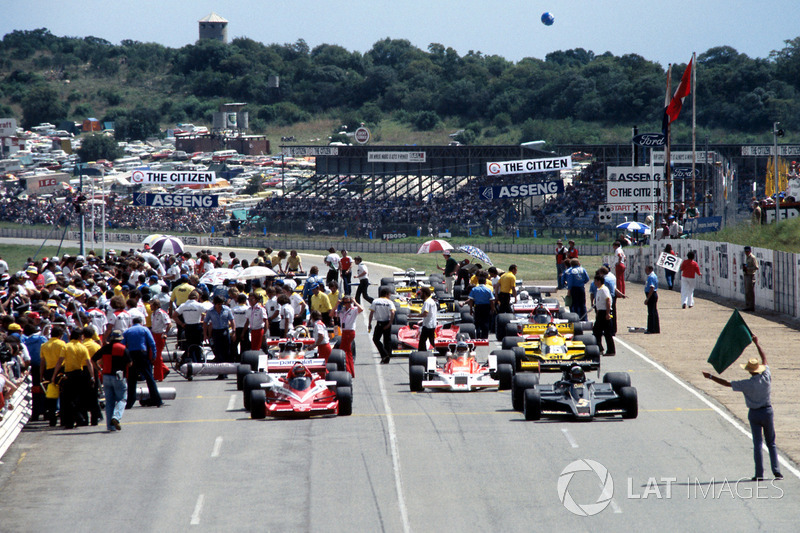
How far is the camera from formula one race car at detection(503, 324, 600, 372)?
63.1 feet

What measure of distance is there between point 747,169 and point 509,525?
69.6 m

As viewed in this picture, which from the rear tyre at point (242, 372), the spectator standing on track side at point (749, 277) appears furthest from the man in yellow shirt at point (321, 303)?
the spectator standing on track side at point (749, 277)

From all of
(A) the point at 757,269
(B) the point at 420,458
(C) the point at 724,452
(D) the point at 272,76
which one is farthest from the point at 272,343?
(D) the point at 272,76

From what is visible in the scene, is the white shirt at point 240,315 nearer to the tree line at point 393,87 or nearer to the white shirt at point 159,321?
the white shirt at point 159,321

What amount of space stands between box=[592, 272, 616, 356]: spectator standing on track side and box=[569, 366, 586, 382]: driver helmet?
15.9 ft

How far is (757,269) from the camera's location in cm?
2984

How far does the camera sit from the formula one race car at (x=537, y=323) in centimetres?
→ 2177

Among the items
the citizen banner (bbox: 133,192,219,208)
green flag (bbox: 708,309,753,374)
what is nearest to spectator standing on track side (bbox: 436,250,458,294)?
green flag (bbox: 708,309,753,374)

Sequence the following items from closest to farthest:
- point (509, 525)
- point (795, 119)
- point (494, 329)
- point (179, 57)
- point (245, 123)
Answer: point (509, 525) < point (494, 329) < point (795, 119) < point (245, 123) < point (179, 57)

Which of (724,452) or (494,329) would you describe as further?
(494,329)

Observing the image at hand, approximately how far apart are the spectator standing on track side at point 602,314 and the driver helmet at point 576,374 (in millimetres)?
4833

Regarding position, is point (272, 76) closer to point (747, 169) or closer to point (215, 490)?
point (747, 169)

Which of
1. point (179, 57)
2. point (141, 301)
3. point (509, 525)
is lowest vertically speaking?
point (509, 525)

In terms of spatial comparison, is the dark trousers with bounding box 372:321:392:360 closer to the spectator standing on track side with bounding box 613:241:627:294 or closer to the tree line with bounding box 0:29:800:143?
the spectator standing on track side with bounding box 613:241:627:294
